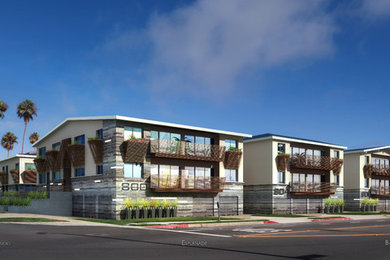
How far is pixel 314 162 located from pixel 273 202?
7.22 m

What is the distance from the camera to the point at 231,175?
4122 centimetres

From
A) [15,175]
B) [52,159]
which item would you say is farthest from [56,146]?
[15,175]

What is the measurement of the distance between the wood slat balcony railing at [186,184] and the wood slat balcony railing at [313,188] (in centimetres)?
1021

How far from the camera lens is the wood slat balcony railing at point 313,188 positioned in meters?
45.5

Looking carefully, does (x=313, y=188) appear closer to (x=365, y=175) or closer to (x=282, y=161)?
(x=282, y=161)

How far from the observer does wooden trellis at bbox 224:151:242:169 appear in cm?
4041

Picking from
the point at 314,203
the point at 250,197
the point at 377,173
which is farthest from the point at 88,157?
the point at 377,173

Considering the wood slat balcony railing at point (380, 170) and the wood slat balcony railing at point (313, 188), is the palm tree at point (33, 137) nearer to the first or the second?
the wood slat balcony railing at point (313, 188)

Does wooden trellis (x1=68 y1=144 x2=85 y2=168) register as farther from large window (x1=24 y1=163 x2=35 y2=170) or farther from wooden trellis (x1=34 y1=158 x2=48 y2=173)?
large window (x1=24 y1=163 x2=35 y2=170)

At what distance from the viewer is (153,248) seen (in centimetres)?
1520

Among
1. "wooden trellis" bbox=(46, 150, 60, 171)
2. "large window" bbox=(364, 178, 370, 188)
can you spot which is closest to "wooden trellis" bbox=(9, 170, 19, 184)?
"wooden trellis" bbox=(46, 150, 60, 171)

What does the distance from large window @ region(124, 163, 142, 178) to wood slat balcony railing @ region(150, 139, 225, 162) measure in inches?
64.0

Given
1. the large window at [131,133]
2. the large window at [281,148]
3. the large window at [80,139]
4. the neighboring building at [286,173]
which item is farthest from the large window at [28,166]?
the large window at [281,148]

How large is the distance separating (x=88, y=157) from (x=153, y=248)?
22578 mm
